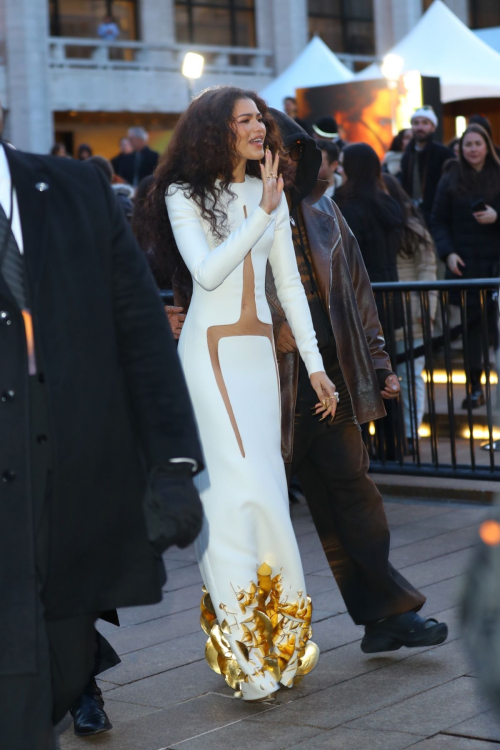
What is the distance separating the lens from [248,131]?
4.03 meters

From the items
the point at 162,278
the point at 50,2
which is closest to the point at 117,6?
the point at 50,2

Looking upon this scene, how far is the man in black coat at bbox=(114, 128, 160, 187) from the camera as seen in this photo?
14.8 metres

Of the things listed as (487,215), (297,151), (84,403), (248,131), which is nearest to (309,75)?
(487,215)

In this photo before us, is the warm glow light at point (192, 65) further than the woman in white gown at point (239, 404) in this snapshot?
Yes

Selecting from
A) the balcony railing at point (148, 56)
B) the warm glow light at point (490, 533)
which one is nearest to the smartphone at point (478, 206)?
the warm glow light at point (490, 533)

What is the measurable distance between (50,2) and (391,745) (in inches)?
1226

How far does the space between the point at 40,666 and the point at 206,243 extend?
1865mm

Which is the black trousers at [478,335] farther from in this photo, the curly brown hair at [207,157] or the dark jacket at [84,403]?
the dark jacket at [84,403]

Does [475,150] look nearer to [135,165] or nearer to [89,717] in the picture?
[89,717]

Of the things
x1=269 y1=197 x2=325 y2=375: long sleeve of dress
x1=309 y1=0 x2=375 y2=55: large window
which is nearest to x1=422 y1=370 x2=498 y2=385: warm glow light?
x1=269 y1=197 x2=325 y2=375: long sleeve of dress

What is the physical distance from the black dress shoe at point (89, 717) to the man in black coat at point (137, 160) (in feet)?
36.5

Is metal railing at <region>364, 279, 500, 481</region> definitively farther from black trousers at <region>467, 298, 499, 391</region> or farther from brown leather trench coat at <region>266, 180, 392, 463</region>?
Result: brown leather trench coat at <region>266, 180, 392, 463</region>

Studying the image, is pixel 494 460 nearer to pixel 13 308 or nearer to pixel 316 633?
pixel 316 633

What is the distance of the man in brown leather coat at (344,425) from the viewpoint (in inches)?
172
